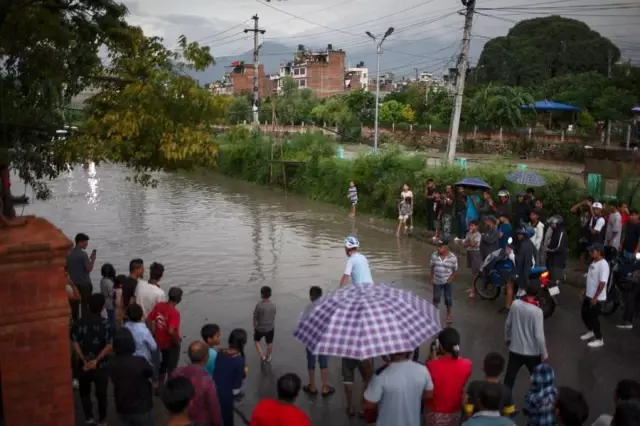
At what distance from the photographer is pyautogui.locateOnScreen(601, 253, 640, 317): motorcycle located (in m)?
10.6

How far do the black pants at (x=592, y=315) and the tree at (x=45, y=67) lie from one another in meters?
7.36

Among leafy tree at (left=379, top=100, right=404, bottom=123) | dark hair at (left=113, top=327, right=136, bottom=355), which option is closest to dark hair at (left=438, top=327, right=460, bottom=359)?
dark hair at (left=113, top=327, right=136, bottom=355)

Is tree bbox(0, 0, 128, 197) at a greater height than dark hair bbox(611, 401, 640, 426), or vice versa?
tree bbox(0, 0, 128, 197)

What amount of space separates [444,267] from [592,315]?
2236 millimetres

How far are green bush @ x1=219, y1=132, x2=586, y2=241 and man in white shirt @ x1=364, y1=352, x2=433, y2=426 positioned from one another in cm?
603

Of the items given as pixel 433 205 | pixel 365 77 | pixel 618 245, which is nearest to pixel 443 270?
pixel 618 245

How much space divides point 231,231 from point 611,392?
14.1 m

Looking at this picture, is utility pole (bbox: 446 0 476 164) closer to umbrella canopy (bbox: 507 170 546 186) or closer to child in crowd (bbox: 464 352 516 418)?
umbrella canopy (bbox: 507 170 546 186)

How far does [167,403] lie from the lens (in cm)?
434

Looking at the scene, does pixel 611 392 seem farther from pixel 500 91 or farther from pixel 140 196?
pixel 500 91

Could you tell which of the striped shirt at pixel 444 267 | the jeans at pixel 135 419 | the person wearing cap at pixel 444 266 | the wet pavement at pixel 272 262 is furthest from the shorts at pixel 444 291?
the jeans at pixel 135 419

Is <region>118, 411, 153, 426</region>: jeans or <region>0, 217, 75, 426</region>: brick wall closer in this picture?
<region>0, 217, 75, 426</region>: brick wall

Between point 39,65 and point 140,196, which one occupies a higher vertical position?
point 39,65

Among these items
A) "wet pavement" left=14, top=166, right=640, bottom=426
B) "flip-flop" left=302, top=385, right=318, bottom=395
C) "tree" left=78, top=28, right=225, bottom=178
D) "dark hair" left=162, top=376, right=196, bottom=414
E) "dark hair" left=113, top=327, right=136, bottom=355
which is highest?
"tree" left=78, top=28, right=225, bottom=178
